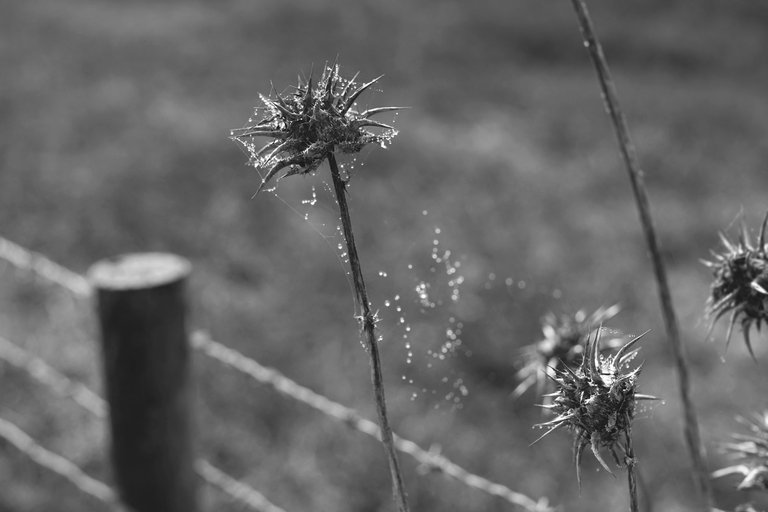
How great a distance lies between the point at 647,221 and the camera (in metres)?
0.91

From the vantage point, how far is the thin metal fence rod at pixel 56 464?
3379 mm

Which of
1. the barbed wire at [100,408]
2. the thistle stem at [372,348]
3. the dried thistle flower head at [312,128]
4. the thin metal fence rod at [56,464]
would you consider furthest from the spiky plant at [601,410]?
the thin metal fence rod at [56,464]

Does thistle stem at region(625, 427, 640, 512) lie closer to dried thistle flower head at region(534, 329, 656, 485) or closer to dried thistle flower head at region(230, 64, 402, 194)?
dried thistle flower head at region(534, 329, 656, 485)

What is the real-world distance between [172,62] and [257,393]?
5.24m

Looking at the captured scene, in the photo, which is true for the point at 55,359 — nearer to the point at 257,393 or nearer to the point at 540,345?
the point at 257,393

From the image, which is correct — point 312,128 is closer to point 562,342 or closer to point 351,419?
point 562,342

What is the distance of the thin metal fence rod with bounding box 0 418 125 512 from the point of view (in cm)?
338

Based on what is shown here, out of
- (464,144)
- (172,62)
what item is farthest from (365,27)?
(464,144)

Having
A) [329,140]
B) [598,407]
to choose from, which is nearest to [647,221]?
[598,407]

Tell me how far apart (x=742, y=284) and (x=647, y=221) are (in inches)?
4.2

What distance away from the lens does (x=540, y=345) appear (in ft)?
3.69

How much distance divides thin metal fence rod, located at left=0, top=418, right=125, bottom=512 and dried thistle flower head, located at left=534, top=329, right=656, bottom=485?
109 inches

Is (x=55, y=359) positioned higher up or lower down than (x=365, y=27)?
lower down

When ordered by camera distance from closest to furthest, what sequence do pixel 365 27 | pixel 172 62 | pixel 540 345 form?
1. pixel 540 345
2. pixel 172 62
3. pixel 365 27
